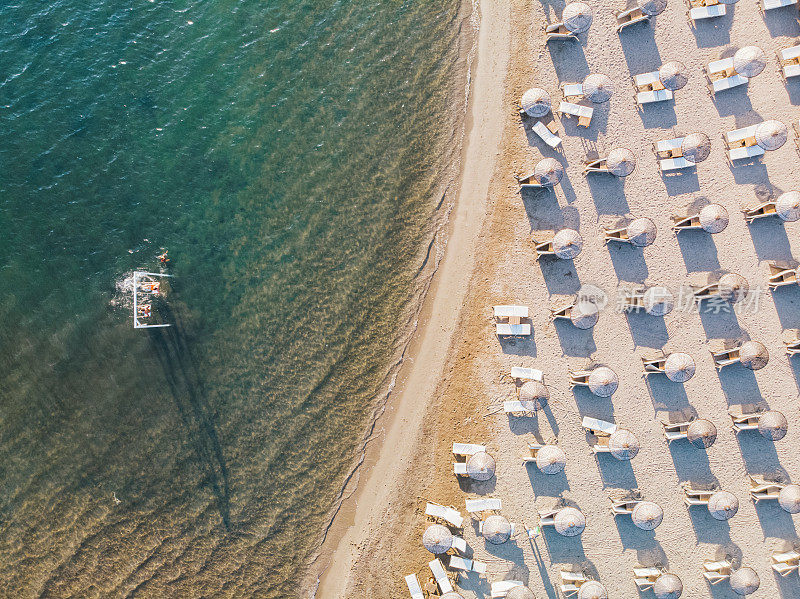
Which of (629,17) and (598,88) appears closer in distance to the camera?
(598,88)

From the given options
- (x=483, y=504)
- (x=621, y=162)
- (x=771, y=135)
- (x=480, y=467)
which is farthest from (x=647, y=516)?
(x=771, y=135)

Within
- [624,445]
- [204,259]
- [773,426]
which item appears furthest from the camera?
[204,259]

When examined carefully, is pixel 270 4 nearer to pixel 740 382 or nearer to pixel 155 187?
pixel 155 187

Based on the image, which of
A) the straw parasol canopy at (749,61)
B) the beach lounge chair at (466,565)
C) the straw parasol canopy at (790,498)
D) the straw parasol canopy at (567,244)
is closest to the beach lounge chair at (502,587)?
the beach lounge chair at (466,565)

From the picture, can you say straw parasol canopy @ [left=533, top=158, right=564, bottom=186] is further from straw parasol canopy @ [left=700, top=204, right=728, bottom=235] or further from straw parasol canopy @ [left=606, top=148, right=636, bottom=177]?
straw parasol canopy @ [left=700, top=204, right=728, bottom=235]

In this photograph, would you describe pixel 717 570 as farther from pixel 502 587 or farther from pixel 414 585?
pixel 414 585

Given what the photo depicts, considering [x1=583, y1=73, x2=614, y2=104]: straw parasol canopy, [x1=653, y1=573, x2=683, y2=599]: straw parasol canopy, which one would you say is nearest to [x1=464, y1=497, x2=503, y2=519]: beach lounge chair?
[x1=653, y1=573, x2=683, y2=599]: straw parasol canopy

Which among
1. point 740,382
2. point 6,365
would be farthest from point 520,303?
point 6,365
